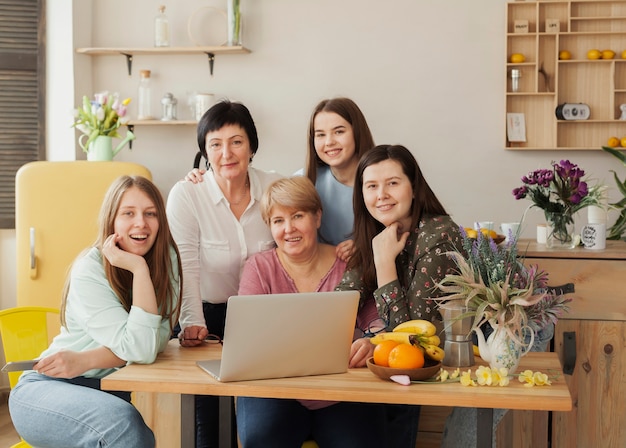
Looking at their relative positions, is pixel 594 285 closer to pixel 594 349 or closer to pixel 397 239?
pixel 594 349

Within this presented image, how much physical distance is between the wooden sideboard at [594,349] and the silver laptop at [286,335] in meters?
1.44

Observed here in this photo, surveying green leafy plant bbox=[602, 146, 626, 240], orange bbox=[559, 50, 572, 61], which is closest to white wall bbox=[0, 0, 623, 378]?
green leafy plant bbox=[602, 146, 626, 240]

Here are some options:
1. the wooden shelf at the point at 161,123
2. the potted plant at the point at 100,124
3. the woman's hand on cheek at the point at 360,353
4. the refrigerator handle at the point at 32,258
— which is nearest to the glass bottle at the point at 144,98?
the wooden shelf at the point at 161,123

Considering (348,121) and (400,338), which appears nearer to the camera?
(400,338)

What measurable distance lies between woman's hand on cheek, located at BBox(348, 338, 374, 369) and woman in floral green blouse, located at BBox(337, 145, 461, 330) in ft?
0.68

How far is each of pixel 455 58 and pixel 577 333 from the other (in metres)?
2.04

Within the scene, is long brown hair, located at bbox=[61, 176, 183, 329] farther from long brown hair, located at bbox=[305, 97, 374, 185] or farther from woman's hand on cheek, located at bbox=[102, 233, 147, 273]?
long brown hair, located at bbox=[305, 97, 374, 185]

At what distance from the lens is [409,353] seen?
2.04 meters

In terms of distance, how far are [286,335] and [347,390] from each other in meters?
0.20

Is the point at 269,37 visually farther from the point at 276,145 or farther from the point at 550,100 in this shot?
the point at 550,100

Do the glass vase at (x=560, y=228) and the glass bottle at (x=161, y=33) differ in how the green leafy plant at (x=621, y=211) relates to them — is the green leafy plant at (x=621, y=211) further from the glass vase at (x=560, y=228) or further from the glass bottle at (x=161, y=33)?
the glass bottle at (x=161, y=33)

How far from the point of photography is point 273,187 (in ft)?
8.83

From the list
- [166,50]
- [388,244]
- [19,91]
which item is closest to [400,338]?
[388,244]

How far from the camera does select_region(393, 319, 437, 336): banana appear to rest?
214 centimetres
